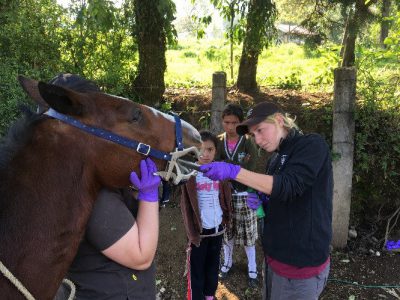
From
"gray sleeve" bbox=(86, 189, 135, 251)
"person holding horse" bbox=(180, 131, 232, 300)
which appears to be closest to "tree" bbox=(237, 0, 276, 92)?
"person holding horse" bbox=(180, 131, 232, 300)

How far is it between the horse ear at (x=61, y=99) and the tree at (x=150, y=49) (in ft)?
16.0

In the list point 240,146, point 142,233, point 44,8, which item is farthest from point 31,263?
point 44,8

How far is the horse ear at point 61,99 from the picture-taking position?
1.43m

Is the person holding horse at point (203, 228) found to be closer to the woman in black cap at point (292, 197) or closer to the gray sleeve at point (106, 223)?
the woman in black cap at point (292, 197)

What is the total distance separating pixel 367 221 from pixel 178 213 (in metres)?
2.79

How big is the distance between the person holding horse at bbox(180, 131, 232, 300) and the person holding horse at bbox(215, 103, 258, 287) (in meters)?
0.31

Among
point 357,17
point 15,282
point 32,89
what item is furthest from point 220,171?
point 357,17

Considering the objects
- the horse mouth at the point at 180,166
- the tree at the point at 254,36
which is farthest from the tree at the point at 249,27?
the horse mouth at the point at 180,166

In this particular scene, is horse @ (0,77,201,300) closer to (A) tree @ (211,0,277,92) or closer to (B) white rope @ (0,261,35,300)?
(B) white rope @ (0,261,35,300)

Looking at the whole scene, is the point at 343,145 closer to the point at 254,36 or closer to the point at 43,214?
the point at 254,36

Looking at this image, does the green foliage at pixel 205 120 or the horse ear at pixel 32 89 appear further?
the green foliage at pixel 205 120

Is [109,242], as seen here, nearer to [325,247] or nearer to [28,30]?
[325,247]

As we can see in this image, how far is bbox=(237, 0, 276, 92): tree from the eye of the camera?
614 cm

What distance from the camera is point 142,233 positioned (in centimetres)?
166
